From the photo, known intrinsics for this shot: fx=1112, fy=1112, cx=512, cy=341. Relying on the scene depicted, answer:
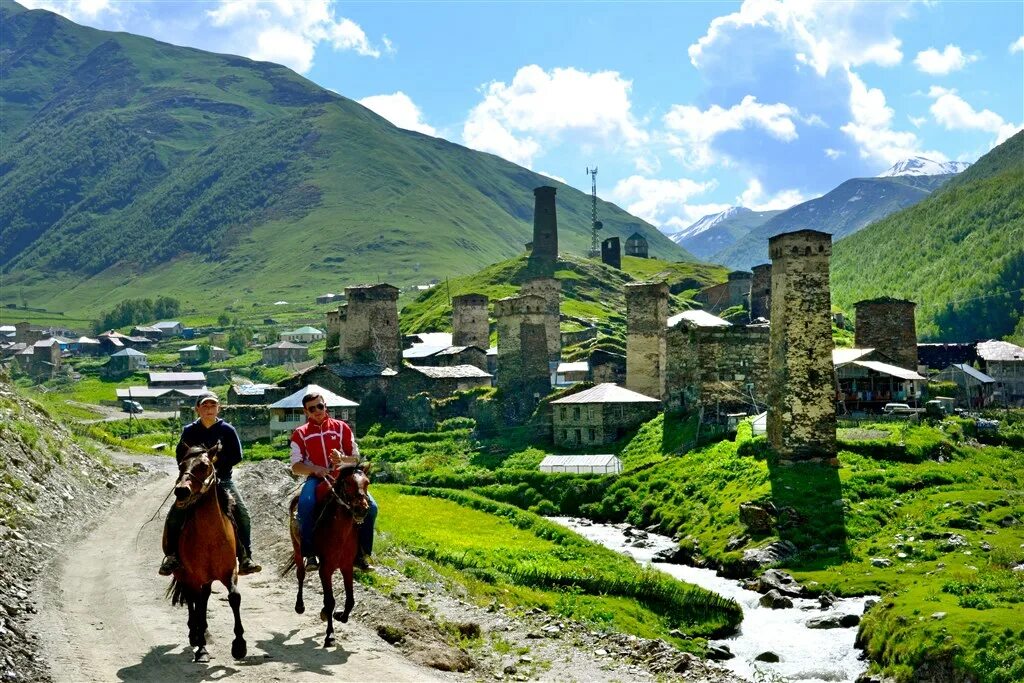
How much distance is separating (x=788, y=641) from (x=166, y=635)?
17.7m

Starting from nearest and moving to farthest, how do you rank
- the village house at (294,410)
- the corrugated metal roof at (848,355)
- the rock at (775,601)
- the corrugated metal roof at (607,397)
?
the rock at (775,601) < the corrugated metal roof at (848,355) < the corrugated metal roof at (607,397) < the village house at (294,410)

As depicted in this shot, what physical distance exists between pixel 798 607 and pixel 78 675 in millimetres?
23467

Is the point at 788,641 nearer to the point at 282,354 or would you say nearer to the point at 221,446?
the point at 221,446

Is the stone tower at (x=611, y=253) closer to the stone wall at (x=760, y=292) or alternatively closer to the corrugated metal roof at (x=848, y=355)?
the stone wall at (x=760, y=292)

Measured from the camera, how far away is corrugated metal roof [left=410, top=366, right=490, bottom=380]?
90812 mm

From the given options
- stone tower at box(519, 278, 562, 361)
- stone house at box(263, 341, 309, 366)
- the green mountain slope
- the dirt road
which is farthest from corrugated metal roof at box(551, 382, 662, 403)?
stone house at box(263, 341, 309, 366)

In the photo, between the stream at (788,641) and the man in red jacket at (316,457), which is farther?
the stream at (788,641)

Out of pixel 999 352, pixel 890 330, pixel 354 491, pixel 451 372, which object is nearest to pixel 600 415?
pixel 890 330

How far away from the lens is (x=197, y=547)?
54.2ft

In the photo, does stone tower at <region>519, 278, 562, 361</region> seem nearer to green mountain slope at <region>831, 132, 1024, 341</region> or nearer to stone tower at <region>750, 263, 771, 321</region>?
stone tower at <region>750, 263, 771, 321</region>

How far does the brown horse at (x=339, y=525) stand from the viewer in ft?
59.1

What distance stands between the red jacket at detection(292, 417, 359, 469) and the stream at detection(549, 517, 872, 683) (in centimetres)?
1224

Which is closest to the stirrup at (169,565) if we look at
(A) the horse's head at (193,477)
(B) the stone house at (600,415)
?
(A) the horse's head at (193,477)

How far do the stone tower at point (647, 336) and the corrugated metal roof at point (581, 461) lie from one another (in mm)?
13269
